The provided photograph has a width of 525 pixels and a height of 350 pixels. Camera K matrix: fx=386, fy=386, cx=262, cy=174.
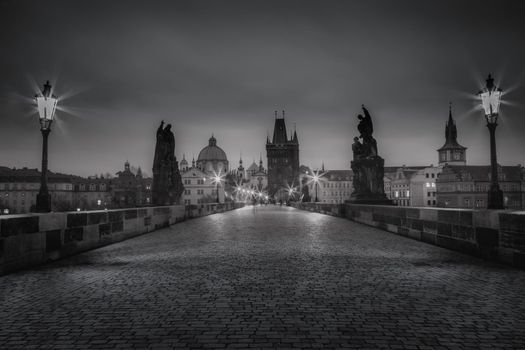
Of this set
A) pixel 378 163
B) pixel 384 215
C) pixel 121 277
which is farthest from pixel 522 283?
pixel 378 163

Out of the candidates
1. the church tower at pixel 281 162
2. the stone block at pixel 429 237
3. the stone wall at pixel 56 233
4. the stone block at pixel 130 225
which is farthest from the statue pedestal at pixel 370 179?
the church tower at pixel 281 162

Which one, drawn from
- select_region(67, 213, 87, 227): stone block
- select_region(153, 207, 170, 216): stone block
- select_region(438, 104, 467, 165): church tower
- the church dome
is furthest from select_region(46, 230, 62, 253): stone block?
the church dome

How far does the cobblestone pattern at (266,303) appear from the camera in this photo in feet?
11.0

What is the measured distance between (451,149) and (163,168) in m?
126

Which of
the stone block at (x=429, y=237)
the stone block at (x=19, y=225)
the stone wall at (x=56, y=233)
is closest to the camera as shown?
the stone block at (x=19, y=225)

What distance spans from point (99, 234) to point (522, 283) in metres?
9.00

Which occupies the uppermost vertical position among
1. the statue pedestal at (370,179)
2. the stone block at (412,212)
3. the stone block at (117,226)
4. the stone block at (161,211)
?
the statue pedestal at (370,179)

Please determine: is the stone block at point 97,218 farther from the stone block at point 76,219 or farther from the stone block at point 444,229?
the stone block at point 444,229

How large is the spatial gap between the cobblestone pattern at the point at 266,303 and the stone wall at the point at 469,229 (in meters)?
0.40

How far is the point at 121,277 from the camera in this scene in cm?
582

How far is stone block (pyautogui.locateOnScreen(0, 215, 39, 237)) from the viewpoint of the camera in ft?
20.6

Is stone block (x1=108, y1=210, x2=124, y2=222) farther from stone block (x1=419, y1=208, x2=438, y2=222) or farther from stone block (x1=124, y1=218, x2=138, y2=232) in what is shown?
stone block (x1=419, y1=208, x2=438, y2=222)

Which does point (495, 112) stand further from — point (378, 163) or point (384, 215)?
point (378, 163)

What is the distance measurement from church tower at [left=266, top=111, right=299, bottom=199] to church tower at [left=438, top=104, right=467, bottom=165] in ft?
174
